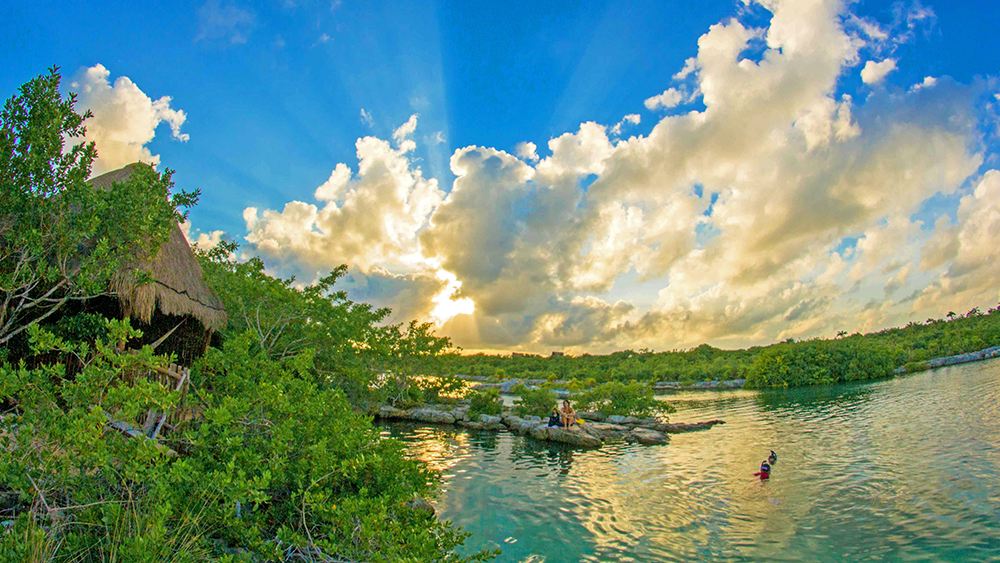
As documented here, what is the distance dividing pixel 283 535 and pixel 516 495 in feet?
25.8

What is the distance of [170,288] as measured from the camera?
949 cm

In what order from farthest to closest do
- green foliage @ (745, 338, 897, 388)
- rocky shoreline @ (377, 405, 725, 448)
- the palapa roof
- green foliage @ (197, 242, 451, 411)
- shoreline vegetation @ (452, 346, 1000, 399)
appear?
shoreline vegetation @ (452, 346, 1000, 399), green foliage @ (745, 338, 897, 388), rocky shoreline @ (377, 405, 725, 448), green foliage @ (197, 242, 451, 411), the palapa roof

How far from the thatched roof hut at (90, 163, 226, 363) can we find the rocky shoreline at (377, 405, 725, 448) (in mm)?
12645

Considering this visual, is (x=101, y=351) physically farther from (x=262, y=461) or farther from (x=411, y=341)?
(x=411, y=341)

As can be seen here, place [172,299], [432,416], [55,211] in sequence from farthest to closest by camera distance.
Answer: [432,416] → [172,299] → [55,211]

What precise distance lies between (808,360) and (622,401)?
96.4 ft

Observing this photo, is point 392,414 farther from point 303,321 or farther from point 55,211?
point 55,211

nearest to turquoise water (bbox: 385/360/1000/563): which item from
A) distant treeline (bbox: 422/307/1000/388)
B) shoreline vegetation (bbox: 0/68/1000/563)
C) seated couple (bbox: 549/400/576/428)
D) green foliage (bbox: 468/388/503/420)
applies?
seated couple (bbox: 549/400/576/428)

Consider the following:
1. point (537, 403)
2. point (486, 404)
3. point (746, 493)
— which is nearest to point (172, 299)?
point (746, 493)

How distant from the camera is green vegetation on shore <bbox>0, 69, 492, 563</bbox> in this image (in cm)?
456

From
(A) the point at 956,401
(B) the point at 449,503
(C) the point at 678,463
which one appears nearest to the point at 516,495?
(B) the point at 449,503

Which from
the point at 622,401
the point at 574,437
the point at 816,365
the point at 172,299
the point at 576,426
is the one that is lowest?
the point at 574,437

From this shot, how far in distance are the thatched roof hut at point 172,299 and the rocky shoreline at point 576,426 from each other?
12645 millimetres

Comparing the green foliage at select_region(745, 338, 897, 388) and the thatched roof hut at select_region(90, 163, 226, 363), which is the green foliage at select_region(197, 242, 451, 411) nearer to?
the thatched roof hut at select_region(90, 163, 226, 363)
